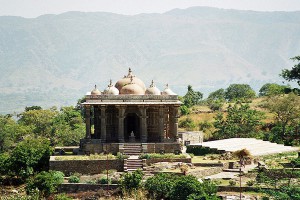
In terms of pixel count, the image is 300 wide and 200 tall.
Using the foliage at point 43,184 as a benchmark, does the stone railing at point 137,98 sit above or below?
above

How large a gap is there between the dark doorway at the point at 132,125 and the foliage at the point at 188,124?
22.6m

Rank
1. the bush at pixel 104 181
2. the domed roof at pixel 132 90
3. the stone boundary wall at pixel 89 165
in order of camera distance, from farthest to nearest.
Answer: the domed roof at pixel 132 90 < the stone boundary wall at pixel 89 165 < the bush at pixel 104 181

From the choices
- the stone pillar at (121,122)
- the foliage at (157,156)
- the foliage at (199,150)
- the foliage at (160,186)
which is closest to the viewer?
the foliage at (160,186)

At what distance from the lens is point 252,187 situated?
1484 inches

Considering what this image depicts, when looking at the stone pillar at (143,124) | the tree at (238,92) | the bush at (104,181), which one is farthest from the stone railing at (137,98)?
the tree at (238,92)

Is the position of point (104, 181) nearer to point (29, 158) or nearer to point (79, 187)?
point (79, 187)

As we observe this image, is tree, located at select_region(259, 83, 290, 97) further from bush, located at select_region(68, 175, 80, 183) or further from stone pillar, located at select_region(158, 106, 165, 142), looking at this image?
bush, located at select_region(68, 175, 80, 183)

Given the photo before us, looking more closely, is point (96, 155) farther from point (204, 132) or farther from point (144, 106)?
point (204, 132)

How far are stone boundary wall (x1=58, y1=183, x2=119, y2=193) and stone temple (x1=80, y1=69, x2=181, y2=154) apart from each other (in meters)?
6.92

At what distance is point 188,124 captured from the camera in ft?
242

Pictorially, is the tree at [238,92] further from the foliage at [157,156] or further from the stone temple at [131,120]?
the foliage at [157,156]

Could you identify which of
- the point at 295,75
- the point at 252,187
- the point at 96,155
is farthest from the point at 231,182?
the point at 295,75

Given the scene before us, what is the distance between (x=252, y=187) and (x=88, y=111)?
15.8 m

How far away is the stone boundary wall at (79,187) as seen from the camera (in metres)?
39.7
